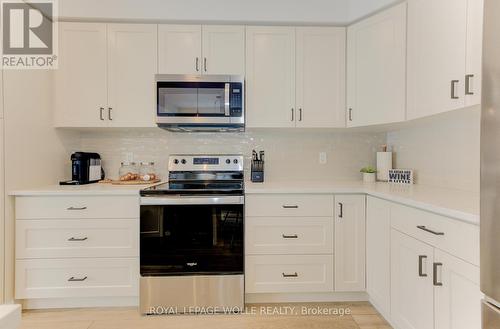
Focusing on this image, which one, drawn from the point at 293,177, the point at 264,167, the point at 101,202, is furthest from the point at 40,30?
the point at 293,177

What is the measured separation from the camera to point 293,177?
267cm

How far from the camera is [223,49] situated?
227 cm

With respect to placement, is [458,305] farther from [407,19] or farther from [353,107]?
[407,19]

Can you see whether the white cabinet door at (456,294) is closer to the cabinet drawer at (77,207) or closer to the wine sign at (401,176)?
the wine sign at (401,176)

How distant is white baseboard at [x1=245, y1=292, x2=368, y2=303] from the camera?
6.86 ft

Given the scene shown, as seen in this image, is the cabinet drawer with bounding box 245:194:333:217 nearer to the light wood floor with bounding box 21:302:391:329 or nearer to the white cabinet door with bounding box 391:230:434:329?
the white cabinet door with bounding box 391:230:434:329

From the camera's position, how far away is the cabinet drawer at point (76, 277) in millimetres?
1923

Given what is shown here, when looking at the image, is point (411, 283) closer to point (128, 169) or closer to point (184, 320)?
point (184, 320)

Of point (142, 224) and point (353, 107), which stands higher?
point (353, 107)

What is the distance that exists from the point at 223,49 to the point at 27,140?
62.1 inches

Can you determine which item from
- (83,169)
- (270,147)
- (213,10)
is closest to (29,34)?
(83,169)

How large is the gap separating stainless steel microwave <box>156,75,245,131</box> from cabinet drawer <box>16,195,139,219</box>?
2.16 ft

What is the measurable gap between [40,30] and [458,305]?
309cm

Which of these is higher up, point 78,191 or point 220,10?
point 220,10
